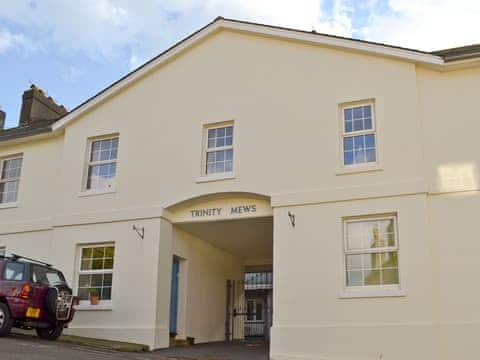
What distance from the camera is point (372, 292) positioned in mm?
13625

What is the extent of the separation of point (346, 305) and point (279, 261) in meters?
2.00

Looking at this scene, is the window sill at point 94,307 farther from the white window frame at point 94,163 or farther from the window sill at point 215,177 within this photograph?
the window sill at point 215,177

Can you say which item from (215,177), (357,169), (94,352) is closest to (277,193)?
(215,177)

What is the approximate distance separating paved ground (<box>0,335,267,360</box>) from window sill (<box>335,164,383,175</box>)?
492 centimetres

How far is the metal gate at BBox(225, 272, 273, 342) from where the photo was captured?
840 inches

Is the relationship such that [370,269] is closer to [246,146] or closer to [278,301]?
[278,301]

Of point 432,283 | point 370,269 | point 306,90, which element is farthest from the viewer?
point 306,90

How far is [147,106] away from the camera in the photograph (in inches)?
713

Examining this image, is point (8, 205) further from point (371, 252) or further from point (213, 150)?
point (371, 252)

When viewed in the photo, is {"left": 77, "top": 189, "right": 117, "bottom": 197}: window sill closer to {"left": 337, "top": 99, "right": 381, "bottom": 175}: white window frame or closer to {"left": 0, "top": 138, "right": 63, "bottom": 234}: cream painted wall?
{"left": 0, "top": 138, "right": 63, "bottom": 234}: cream painted wall

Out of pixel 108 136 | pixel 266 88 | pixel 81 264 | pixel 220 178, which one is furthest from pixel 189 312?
pixel 266 88

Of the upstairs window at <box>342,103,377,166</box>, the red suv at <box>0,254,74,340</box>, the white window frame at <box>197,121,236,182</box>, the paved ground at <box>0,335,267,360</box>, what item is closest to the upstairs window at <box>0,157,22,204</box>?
the red suv at <box>0,254,74,340</box>

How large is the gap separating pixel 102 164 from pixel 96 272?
335 centimetres

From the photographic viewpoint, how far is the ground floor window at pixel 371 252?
45.2 feet
